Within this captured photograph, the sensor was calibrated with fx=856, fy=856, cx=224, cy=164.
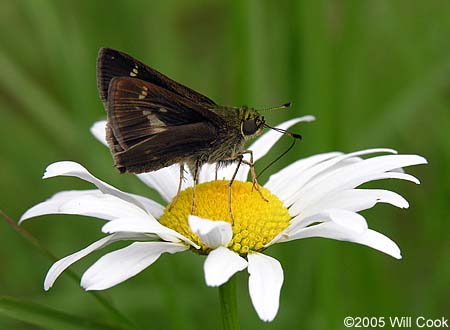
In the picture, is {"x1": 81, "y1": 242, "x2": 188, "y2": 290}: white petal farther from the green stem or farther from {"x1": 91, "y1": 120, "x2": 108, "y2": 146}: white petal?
{"x1": 91, "y1": 120, "x2": 108, "y2": 146}: white petal

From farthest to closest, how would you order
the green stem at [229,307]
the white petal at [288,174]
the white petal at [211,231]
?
the white petal at [288,174] < the green stem at [229,307] < the white petal at [211,231]

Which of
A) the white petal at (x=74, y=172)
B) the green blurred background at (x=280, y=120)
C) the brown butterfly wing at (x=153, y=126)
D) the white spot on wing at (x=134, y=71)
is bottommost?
the green blurred background at (x=280, y=120)

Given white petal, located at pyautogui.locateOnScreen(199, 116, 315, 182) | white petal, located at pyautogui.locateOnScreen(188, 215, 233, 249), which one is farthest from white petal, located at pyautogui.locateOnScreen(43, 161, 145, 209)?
white petal, located at pyautogui.locateOnScreen(199, 116, 315, 182)

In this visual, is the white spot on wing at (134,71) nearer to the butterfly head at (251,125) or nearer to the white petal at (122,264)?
the butterfly head at (251,125)

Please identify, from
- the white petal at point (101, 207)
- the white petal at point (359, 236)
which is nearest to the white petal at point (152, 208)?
the white petal at point (101, 207)

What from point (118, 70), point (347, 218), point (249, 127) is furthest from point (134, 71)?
point (347, 218)

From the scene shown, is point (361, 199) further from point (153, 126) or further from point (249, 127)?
point (153, 126)
